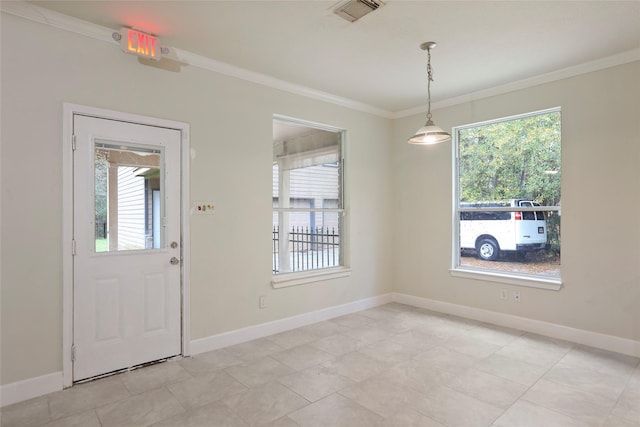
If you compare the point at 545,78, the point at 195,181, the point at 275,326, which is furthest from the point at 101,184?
the point at 545,78

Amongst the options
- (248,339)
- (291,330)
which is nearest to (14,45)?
(248,339)

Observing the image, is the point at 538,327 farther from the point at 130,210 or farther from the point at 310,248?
the point at 130,210

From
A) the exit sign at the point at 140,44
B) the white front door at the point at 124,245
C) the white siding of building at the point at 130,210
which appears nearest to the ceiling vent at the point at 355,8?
the exit sign at the point at 140,44

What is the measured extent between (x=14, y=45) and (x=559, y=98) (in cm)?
491

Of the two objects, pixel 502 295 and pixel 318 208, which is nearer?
pixel 502 295

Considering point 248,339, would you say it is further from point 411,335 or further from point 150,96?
point 150,96

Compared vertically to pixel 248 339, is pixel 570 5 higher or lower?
higher

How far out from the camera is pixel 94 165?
9.47 ft

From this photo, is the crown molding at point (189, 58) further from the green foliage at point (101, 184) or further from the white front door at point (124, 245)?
the green foliage at point (101, 184)

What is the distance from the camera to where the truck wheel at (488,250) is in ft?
14.5

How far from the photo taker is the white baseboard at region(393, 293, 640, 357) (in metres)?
3.39

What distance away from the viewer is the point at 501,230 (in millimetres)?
4340

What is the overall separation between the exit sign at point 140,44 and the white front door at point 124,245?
589 millimetres

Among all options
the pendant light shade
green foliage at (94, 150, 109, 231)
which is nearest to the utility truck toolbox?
the pendant light shade
